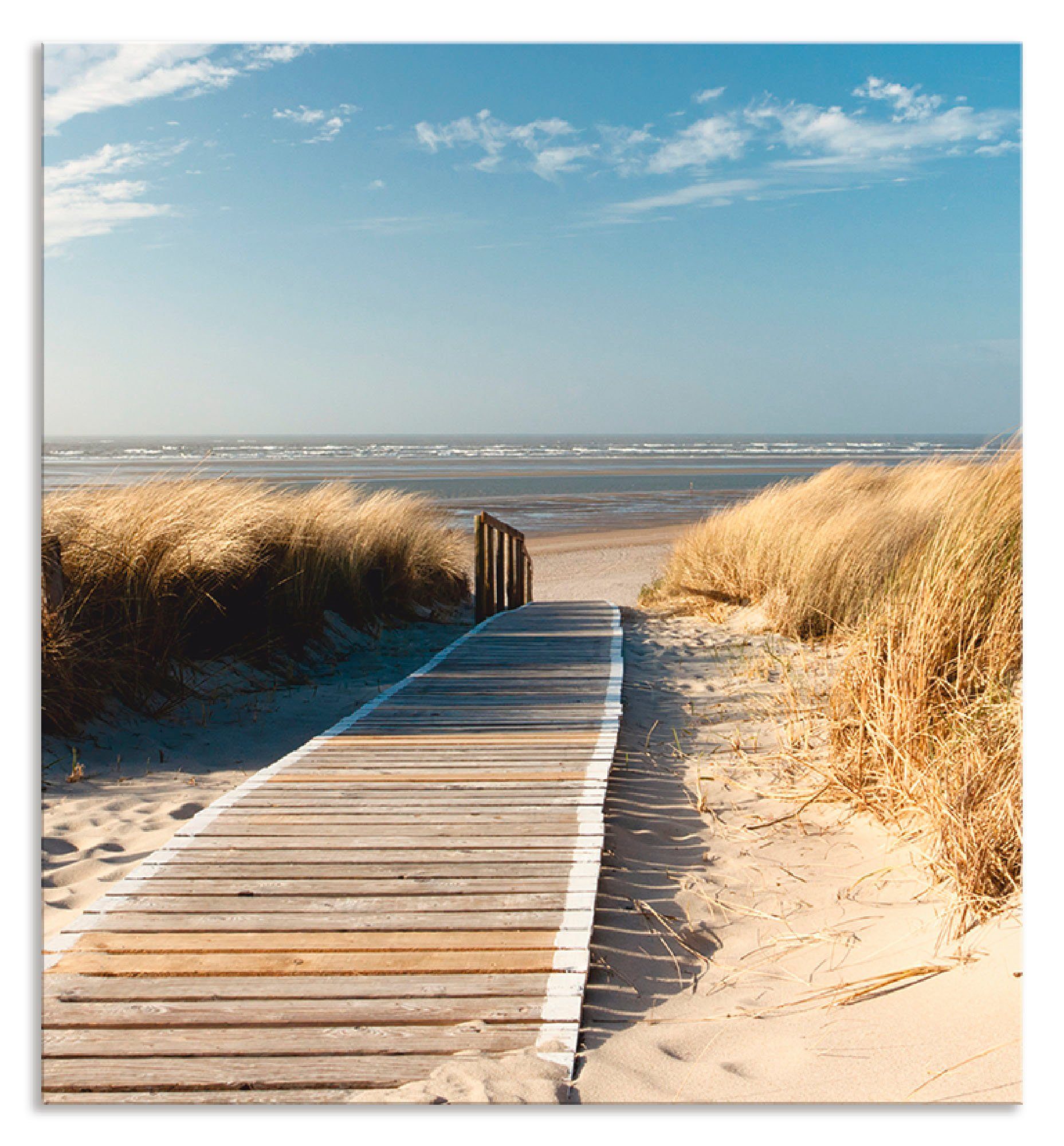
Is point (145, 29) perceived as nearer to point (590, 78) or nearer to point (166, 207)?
point (166, 207)

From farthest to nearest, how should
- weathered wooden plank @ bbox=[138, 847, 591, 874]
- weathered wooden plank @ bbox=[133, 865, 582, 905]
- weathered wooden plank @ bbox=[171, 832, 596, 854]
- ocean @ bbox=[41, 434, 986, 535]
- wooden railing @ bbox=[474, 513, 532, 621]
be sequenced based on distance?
ocean @ bbox=[41, 434, 986, 535], wooden railing @ bbox=[474, 513, 532, 621], weathered wooden plank @ bbox=[171, 832, 596, 854], weathered wooden plank @ bbox=[138, 847, 591, 874], weathered wooden plank @ bbox=[133, 865, 582, 905]

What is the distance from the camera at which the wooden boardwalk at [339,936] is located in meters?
2.02

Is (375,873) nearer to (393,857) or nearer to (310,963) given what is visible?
(393,857)

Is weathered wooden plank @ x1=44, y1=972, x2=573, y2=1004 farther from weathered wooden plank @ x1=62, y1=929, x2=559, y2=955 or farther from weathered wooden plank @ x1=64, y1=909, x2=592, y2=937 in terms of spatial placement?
weathered wooden plank @ x1=64, y1=909, x2=592, y2=937

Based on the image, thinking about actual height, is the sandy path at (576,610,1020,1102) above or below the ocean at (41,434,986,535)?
below

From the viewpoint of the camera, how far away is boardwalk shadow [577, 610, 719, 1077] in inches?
94.0

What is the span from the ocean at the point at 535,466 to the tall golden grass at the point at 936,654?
1.75 ft

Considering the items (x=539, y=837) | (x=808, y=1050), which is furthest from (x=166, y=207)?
(x=808, y=1050)

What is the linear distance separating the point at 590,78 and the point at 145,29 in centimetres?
137

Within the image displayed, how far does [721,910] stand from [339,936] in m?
1.17

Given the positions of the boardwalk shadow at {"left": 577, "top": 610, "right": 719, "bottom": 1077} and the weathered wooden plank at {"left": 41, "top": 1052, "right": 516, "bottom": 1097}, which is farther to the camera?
the boardwalk shadow at {"left": 577, "top": 610, "right": 719, "bottom": 1077}

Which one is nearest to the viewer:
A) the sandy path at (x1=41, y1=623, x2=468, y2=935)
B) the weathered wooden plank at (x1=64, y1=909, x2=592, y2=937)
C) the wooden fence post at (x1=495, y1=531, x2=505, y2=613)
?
the weathered wooden plank at (x1=64, y1=909, x2=592, y2=937)

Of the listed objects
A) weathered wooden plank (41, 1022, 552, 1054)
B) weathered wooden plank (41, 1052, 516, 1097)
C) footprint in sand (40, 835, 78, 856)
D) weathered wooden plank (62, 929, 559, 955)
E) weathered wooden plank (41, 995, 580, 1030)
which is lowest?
footprint in sand (40, 835, 78, 856)

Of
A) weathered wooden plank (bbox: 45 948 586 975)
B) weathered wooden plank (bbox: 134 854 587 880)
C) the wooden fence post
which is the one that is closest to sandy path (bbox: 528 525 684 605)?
the wooden fence post
